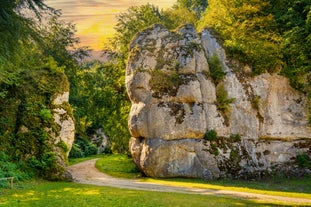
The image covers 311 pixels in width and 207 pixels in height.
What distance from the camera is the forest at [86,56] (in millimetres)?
18047

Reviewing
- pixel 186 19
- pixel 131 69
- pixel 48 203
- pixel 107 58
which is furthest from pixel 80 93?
pixel 48 203

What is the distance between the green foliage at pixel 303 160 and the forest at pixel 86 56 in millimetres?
5304

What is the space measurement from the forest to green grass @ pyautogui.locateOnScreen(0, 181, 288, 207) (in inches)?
133

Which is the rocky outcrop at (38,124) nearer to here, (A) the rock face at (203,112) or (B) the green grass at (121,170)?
(B) the green grass at (121,170)

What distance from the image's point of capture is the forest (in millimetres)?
18047

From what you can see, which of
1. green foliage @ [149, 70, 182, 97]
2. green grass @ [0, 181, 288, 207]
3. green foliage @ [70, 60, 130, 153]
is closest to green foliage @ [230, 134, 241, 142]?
green foliage @ [149, 70, 182, 97]

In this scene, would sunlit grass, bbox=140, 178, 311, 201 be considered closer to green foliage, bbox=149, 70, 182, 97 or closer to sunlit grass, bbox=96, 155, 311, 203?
sunlit grass, bbox=96, 155, 311, 203

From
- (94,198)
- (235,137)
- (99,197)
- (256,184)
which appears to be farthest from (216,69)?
(94,198)

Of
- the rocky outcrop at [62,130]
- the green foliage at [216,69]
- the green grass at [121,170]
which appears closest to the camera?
the rocky outcrop at [62,130]

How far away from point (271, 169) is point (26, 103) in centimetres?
1926

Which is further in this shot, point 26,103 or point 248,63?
point 248,63

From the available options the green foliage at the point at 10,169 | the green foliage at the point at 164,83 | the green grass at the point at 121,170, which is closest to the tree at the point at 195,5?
the green grass at the point at 121,170

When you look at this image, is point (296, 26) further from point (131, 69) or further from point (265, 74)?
point (131, 69)

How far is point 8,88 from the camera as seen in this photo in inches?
1115
